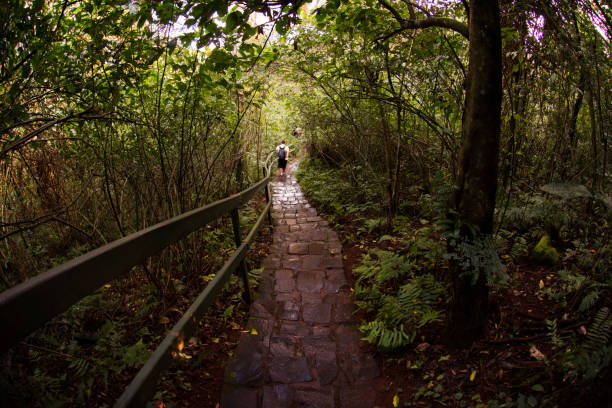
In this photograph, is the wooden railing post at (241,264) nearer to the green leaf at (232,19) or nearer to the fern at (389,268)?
the fern at (389,268)

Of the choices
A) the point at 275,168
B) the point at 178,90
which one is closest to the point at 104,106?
the point at 178,90

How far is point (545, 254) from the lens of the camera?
3.00 meters

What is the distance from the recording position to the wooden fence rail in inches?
29.5

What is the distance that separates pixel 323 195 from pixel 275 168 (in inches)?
298

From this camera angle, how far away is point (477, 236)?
199 cm

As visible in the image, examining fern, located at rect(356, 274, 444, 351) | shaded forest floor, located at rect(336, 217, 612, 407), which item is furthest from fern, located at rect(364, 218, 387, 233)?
shaded forest floor, located at rect(336, 217, 612, 407)

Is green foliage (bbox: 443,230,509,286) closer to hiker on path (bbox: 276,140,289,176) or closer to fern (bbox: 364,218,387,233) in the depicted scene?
fern (bbox: 364,218,387,233)

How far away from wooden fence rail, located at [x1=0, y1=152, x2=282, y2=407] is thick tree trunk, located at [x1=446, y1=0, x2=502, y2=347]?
179 cm

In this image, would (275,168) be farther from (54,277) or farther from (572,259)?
(54,277)

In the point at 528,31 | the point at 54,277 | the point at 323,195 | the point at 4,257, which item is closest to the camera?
the point at 54,277

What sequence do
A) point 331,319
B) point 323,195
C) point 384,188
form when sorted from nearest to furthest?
point 331,319
point 384,188
point 323,195

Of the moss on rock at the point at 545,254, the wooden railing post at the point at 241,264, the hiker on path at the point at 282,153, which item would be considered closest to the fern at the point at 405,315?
the moss on rock at the point at 545,254

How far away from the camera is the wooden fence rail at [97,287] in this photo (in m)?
0.75

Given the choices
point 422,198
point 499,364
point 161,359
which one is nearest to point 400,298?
point 499,364
